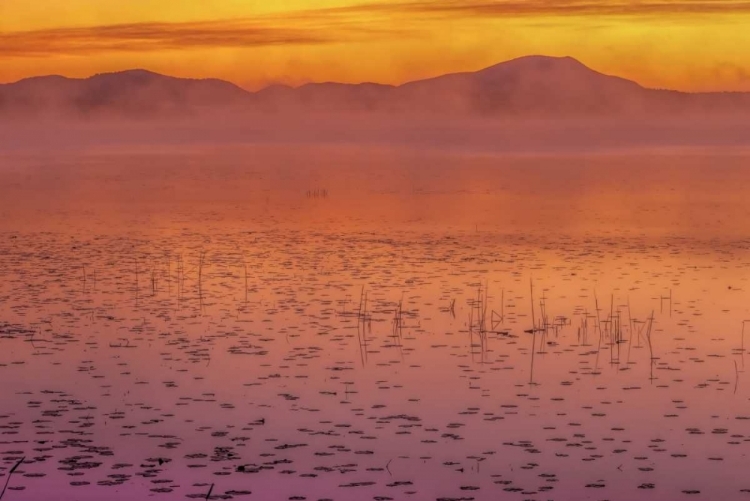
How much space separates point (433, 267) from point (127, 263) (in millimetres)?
7356

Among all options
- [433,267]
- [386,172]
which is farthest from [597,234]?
[386,172]

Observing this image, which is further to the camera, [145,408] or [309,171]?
[309,171]

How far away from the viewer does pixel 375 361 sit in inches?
761

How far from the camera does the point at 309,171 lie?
8681 cm

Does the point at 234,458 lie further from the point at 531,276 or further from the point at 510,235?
the point at 510,235

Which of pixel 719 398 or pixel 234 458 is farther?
pixel 719 398

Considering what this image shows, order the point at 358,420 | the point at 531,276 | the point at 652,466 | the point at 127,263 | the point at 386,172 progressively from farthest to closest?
the point at 386,172 → the point at 127,263 → the point at 531,276 → the point at 358,420 → the point at 652,466

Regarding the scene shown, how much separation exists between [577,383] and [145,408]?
5.96 metres

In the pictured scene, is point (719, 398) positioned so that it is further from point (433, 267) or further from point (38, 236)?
point (38, 236)

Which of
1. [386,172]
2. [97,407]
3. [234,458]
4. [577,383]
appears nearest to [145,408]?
[97,407]

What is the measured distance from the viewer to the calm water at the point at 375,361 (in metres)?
13.8

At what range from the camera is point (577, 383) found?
58.6 feet

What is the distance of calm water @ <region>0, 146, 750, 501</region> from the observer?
45.3 ft

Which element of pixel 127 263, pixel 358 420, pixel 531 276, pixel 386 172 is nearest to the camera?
pixel 358 420
